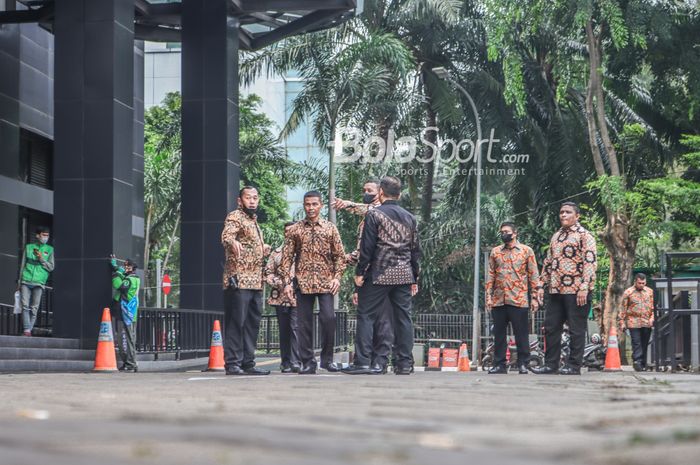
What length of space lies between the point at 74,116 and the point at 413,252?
8.70m

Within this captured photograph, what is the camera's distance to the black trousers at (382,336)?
42.8ft

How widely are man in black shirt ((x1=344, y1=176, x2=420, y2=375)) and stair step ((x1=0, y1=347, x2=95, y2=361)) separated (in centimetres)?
642

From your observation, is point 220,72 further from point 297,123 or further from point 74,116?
point 297,123

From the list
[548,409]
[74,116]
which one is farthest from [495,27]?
[548,409]

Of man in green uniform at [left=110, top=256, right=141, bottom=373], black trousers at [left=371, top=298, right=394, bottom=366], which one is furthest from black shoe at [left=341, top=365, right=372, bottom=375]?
man in green uniform at [left=110, top=256, right=141, bottom=373]

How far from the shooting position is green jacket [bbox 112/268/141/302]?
1903 centimetres

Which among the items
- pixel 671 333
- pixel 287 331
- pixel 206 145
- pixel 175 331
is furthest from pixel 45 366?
pixel 671 333

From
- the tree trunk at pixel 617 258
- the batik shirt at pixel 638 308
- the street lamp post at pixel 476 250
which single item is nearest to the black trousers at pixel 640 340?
the batik shirt at pixel 638 308

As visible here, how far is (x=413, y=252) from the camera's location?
1331 centimetres

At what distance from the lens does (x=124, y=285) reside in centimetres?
1906

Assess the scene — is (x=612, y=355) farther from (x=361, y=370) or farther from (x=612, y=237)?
(x=612, y=237)

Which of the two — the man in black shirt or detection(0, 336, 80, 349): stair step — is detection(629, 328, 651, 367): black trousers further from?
the man in black shirt

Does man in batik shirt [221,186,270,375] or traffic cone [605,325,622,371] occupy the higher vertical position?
man in batik shirt [221,186,270,375]

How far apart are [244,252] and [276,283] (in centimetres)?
258
